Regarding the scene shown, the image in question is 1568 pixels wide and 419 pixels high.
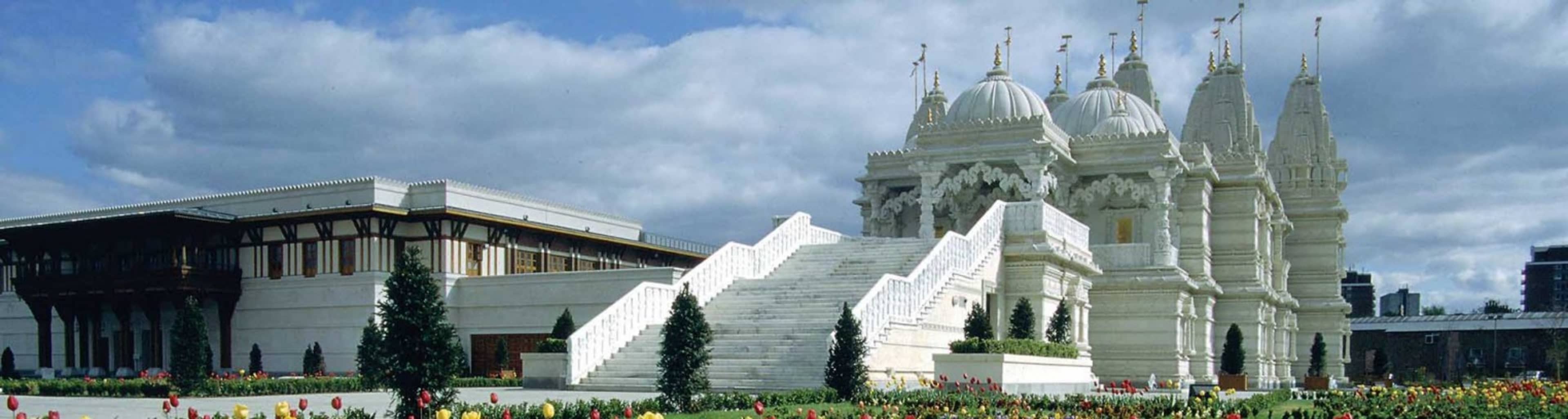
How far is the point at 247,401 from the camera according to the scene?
23844mm

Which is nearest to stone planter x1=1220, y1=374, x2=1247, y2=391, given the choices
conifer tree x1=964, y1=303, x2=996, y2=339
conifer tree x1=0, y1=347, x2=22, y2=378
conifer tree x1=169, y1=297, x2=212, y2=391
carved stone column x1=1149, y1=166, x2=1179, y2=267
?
carved stone column x1=1149, y1=166, x2=1179, y2=267

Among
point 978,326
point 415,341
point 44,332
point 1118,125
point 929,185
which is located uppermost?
point 1118,125

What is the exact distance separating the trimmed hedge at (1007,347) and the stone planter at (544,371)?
298 inches

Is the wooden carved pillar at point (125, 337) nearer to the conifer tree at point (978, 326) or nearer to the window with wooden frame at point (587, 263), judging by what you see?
the window with wooden frame at point (587, 263)

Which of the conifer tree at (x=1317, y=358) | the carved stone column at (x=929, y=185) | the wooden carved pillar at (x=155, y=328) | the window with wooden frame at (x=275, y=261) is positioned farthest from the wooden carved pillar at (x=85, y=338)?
the conifer tree at (x=1317, y=358)

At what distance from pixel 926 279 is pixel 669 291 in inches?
226

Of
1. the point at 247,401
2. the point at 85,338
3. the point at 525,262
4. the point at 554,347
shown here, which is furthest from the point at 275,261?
the point at 247,401

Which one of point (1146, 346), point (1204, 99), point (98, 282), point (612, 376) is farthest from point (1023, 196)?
point (98, 282)

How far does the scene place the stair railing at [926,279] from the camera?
28.5m

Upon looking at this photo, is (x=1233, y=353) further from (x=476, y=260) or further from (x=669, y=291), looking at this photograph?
(x=476, y=260)

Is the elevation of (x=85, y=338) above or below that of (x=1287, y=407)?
below

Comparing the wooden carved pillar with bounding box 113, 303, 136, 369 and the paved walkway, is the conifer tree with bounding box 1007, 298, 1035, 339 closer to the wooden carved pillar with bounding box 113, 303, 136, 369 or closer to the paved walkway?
the paved walkway

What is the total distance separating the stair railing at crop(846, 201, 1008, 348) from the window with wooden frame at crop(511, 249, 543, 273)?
47.7ft

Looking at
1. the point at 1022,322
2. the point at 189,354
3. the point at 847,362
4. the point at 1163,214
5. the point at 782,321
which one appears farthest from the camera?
the point at 1163,214
